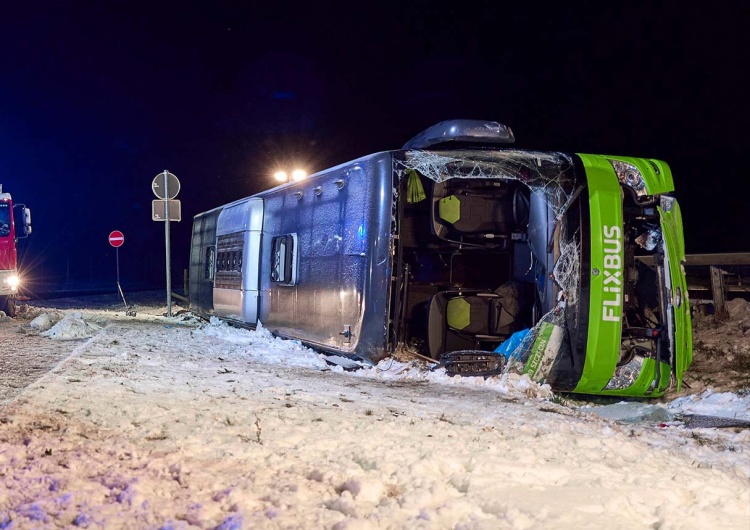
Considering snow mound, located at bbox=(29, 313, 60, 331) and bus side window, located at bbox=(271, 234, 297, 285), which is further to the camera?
snow mound, located at bbox=(29, 313, 60, 331)

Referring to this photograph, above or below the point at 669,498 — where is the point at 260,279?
above

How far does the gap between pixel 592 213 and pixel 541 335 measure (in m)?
1.26

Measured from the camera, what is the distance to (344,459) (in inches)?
128

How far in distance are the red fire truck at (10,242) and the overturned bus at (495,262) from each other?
25.5 feet

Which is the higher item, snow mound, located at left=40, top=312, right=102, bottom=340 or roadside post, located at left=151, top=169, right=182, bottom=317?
roadside post, located at left=151, top=169, right=182, bottom=317

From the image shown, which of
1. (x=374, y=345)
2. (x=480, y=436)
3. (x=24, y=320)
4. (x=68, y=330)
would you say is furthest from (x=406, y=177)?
(x=24, y=320)

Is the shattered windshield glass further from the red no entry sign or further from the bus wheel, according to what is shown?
the red no entry sign

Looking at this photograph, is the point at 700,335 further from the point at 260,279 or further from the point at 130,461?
the point at 130,461

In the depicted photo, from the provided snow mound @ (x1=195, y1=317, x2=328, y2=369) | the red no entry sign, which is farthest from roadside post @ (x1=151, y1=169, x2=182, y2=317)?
the red no entry sign

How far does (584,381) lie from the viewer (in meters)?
6.00

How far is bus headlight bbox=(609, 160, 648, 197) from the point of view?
612 cm

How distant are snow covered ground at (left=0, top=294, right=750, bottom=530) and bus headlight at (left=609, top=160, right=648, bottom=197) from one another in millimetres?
2118

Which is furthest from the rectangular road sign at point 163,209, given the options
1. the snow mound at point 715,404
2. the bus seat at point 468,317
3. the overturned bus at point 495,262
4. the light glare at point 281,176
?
the snow mound at point 715,404

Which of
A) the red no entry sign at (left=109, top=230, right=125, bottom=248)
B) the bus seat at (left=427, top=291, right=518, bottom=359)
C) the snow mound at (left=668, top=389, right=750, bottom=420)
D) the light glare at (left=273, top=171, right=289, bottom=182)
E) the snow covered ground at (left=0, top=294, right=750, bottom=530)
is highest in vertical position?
the light glare at (left=273, top=171, right=289, bottom=182)
